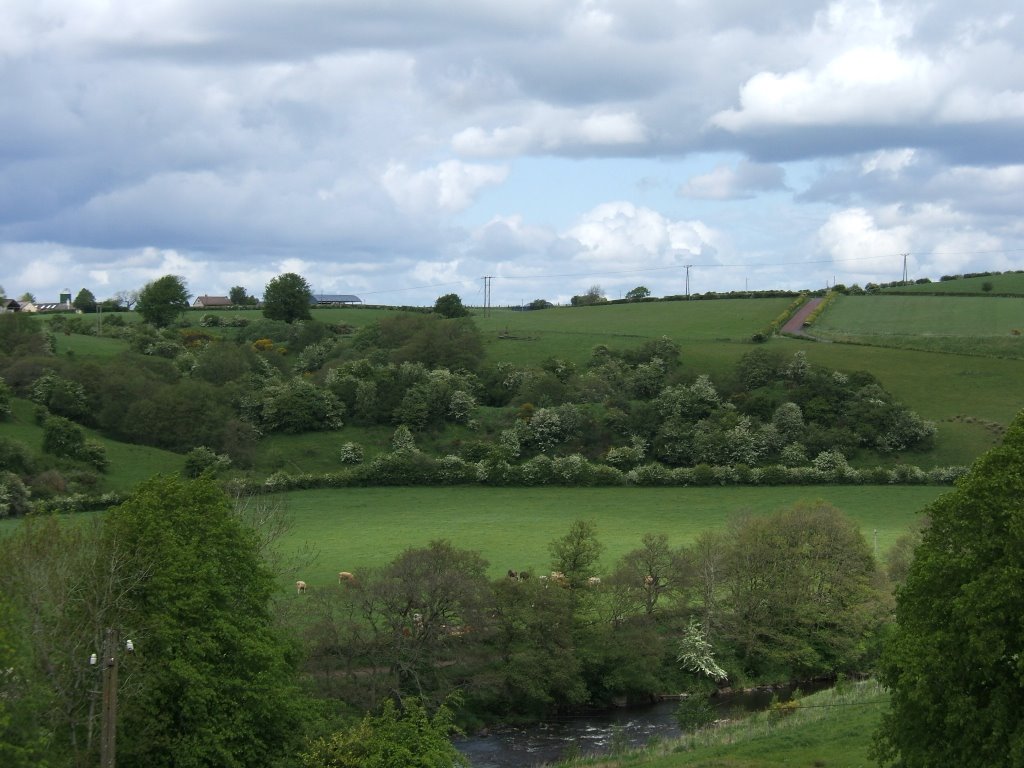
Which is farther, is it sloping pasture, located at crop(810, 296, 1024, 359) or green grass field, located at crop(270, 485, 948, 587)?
sloping pasture, located at crop(810, 296, 1024, 359)

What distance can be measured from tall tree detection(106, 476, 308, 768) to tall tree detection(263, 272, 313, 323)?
410 ft

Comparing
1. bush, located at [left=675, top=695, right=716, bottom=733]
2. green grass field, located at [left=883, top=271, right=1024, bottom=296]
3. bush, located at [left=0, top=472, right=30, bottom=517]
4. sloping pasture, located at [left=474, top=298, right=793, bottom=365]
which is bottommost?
bush, located at [left=675, top=695, right=716, bottom=733]

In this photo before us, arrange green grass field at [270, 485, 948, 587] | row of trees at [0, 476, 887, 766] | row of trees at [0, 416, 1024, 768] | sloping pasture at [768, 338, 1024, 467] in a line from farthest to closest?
sloping pasture at [768, 338, 1024, 467]
green grass field at [270, 485, 948, 587]
row of trees at [0, 476, 887, 766]
row of trees at [0, 416, 1024, 768]

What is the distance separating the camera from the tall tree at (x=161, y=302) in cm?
16475

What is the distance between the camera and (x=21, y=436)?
99625 millimetres

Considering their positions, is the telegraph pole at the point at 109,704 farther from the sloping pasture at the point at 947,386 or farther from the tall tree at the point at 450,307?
the tall tree at the point at 450,307

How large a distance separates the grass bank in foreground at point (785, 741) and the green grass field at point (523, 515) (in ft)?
73.9

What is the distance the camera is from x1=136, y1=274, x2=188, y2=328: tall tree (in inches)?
6486

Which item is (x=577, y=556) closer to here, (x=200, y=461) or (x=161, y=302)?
(x=200, y=461)

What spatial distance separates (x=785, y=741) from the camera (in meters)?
39.8

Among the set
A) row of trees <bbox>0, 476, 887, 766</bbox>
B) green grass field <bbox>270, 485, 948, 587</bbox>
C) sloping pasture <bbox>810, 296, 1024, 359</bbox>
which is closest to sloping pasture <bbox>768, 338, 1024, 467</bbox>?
sloping pasture <bbox>810, 296, 1024, 359</bbox>

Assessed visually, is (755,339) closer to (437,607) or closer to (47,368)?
(47,368)

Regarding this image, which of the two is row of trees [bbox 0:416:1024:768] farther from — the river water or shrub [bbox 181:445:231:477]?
shrub [bbox 181:445:231:477]

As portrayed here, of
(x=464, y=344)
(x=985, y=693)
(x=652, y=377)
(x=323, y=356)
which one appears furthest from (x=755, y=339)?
(x=985, y=693)
